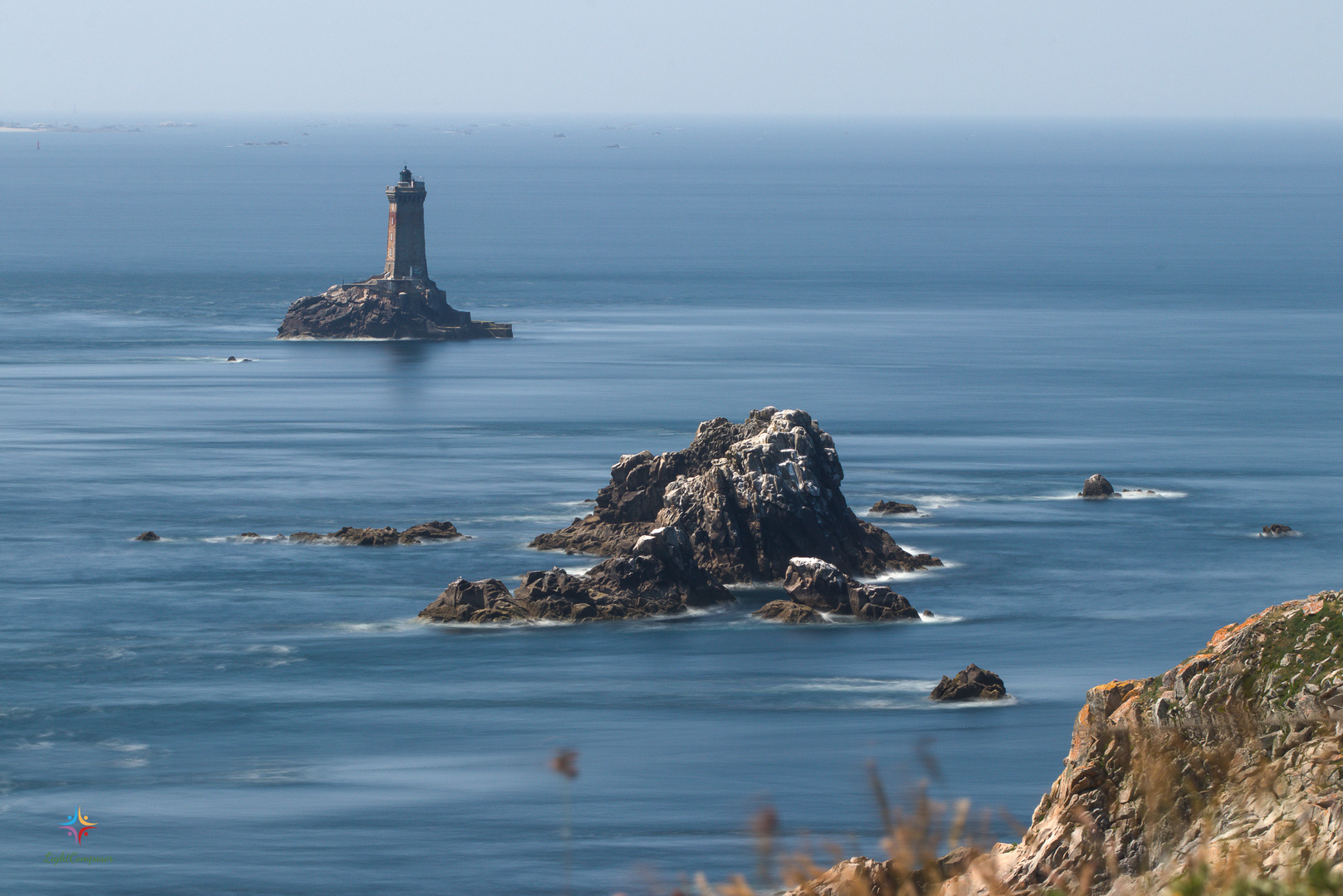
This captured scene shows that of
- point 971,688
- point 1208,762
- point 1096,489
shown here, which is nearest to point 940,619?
point 971,688

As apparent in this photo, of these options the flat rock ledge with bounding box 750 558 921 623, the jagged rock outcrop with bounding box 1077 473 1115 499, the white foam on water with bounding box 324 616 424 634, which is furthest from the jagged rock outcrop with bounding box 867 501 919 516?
the white foam on water with bounding box 324 616 424 634

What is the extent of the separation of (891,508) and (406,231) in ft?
256

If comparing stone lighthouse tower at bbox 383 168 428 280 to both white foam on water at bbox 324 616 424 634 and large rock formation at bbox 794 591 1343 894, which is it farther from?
large rock formation at bbox 794 591 1343 894

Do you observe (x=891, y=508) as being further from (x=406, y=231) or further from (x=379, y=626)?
(x=406, y=231)

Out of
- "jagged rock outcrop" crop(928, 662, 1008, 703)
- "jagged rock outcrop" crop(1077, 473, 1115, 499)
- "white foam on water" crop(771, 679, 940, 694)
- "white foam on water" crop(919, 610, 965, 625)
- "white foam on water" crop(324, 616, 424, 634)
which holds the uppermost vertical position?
"jagged rock outcrop" crop(1077, 473, 1115, 499)

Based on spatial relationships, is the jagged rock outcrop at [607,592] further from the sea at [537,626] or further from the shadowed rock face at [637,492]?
the shadowed rock face at [637,492]

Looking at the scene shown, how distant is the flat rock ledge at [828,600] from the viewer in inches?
2712

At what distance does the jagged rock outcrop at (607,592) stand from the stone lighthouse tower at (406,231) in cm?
Answer: 8770

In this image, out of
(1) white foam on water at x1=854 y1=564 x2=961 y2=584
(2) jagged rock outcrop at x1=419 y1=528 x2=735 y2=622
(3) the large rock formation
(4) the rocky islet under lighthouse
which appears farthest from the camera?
(4) the rocky islet under lighthouse

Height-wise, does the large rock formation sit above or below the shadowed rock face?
above

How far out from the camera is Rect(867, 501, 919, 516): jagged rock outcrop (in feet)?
284

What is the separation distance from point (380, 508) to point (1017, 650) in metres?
33.8

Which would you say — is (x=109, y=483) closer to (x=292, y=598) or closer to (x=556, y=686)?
(x=292, y=598)

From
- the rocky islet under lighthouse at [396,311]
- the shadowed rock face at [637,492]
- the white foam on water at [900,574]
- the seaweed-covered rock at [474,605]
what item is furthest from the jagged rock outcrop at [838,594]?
the rocky islet under lighthouse at [396,311]
